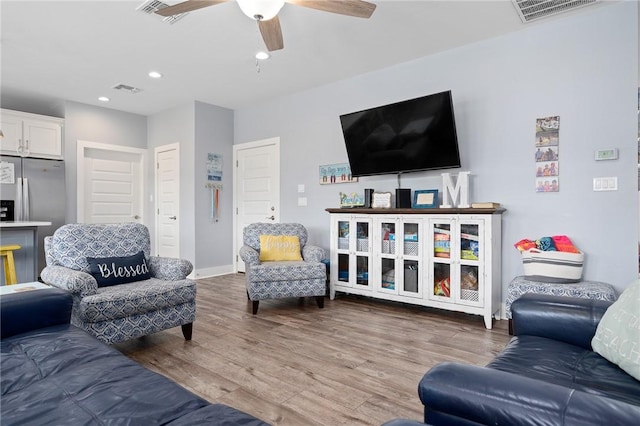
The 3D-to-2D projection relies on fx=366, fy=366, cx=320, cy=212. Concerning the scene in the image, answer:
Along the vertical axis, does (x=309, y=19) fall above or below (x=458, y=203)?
above

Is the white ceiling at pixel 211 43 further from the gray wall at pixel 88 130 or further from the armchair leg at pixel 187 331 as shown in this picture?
the armchair leg at pixel 187 331

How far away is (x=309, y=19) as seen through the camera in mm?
3115

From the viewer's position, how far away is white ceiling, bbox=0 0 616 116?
9.90 ft

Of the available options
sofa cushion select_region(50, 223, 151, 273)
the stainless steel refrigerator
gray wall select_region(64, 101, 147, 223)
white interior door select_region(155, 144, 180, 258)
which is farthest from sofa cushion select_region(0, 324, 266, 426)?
gray wall select_region(64, 101, 147, 223)

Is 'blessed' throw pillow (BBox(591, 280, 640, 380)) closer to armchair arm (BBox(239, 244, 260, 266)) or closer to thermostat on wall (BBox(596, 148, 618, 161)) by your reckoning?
thermostat on wall (BBox(596, 148, 618, 161))

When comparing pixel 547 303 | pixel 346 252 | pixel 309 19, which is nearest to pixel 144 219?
pixel 346 252

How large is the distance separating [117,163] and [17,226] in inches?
84.8

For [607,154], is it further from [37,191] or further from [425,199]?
[37,191]

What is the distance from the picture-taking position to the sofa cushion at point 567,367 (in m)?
1.20

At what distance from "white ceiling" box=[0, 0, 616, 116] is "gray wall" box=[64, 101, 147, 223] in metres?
0.54

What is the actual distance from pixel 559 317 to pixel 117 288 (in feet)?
8.83

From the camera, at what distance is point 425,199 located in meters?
3.77

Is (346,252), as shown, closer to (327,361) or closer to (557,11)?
(327,361)

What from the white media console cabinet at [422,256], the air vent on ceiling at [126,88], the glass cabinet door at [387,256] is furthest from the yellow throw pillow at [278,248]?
the air vent on ceiling at [126,88]
